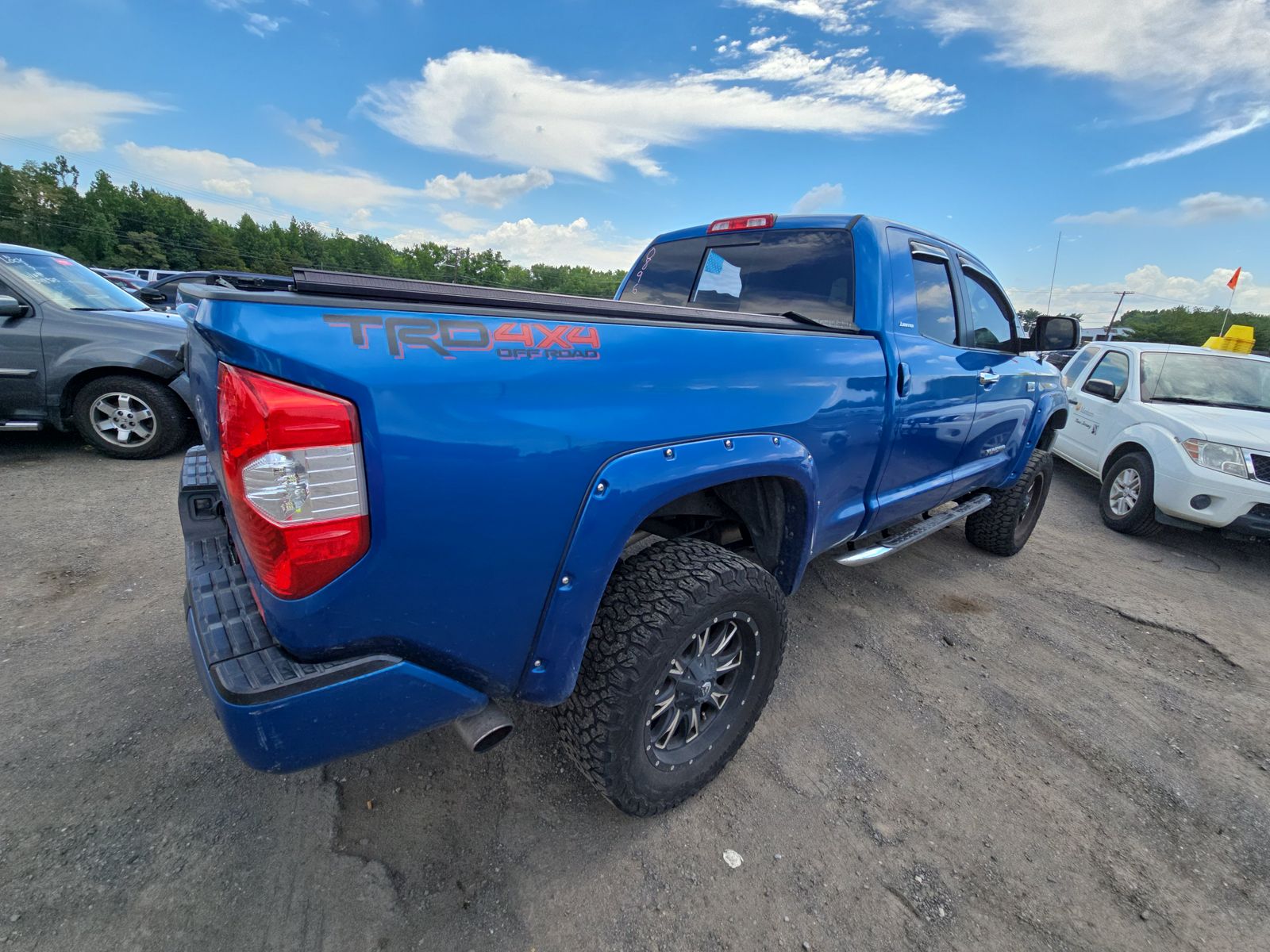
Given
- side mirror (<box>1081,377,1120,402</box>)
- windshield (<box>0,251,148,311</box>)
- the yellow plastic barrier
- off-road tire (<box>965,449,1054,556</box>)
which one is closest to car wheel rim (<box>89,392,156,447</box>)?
windshield (<box>0,251,148,311</box>)

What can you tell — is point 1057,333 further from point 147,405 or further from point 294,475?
point 147,405

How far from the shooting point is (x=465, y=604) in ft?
4.58

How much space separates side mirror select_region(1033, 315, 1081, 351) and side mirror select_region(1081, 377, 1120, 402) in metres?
2.73

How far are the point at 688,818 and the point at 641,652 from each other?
2.52 feet

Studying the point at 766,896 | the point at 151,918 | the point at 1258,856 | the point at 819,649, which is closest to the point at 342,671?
the point at 151,918

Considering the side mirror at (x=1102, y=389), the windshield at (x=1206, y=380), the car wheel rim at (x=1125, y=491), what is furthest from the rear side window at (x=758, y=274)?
the windshield at (x=1206, y=380)

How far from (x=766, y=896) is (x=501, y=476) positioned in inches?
59.4

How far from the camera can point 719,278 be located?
3285 millimetres

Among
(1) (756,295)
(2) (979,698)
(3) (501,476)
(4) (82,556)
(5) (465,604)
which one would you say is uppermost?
(1) (756,295)

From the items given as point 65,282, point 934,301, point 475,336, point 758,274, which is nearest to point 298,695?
point 475,336

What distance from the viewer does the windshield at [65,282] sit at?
189 inches

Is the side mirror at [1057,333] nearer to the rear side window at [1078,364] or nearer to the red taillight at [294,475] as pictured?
the rear side window at [1078,364]

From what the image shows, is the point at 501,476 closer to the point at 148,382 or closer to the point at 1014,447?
the point at 1014,447

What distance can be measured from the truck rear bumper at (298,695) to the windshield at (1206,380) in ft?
23.2
